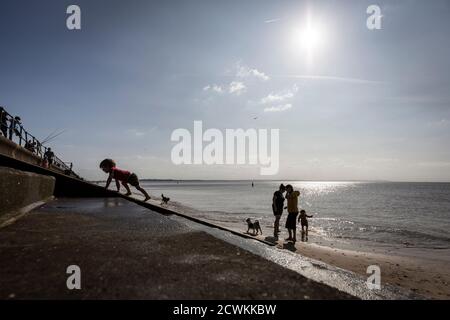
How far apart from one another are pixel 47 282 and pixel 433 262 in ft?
54.5

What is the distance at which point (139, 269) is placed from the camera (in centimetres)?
227

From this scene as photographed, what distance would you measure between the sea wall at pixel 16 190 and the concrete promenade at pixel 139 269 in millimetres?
624

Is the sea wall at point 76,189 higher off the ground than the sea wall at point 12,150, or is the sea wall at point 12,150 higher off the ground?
the sea wall at point 12,150

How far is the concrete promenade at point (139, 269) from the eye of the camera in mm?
1826

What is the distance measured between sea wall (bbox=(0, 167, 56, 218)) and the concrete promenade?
0.62 meters

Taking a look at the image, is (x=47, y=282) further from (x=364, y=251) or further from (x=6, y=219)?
(x=364, y=251)

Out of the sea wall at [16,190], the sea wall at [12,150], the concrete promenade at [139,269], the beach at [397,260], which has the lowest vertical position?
the beach at [397,260]

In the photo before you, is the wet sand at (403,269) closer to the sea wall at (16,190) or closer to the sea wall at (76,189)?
the sea wall at (16,190)

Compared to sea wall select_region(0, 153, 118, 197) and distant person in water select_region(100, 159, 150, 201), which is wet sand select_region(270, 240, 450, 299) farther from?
sea wall select_region(0, 153, 118, 197)

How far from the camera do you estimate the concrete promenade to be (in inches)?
71.9

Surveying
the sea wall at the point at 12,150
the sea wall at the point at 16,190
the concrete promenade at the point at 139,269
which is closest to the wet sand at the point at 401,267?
the sea wall at the point at 16,190

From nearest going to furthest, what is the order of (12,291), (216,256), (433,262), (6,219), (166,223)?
(12,291) → (216,256) → (6,219) → (166,223) → (433,262)
